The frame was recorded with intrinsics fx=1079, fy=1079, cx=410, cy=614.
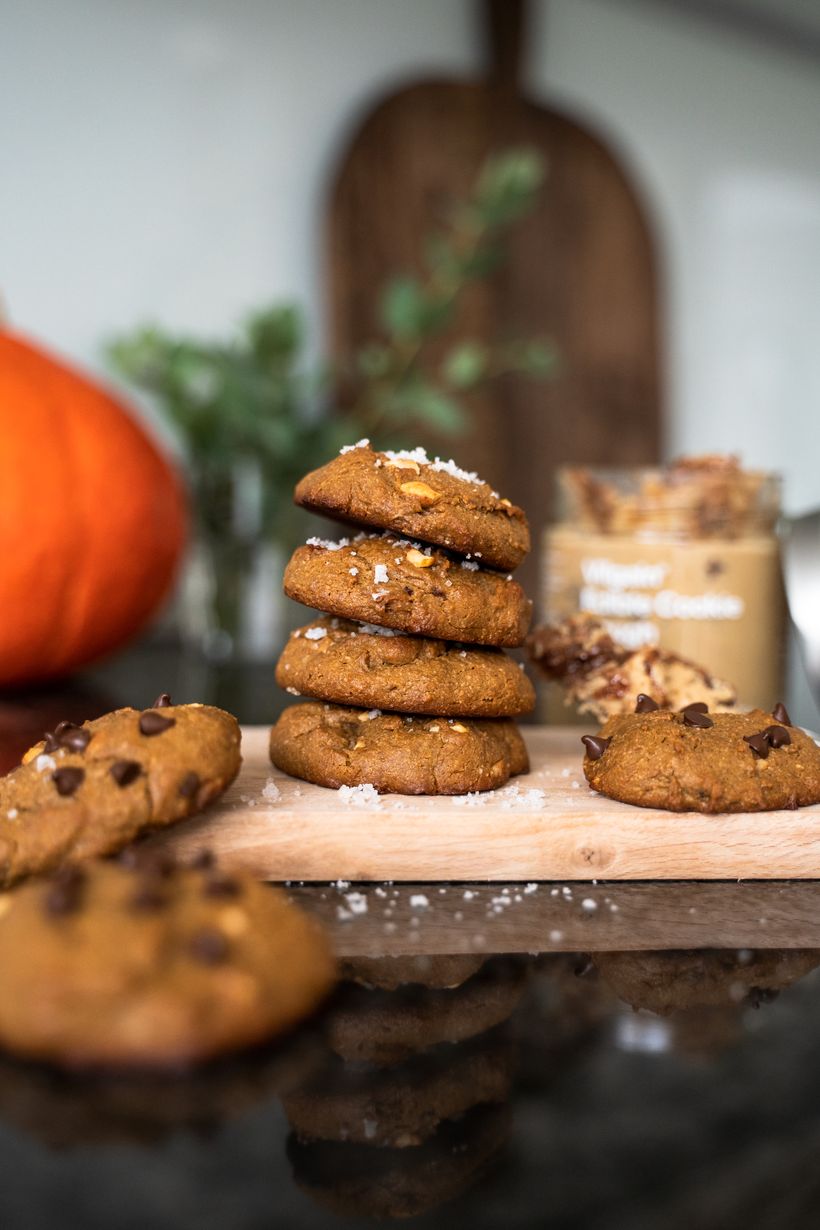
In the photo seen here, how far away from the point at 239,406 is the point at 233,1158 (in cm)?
175

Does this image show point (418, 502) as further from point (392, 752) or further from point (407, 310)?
point (407, 310)

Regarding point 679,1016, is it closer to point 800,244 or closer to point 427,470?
point 427,470

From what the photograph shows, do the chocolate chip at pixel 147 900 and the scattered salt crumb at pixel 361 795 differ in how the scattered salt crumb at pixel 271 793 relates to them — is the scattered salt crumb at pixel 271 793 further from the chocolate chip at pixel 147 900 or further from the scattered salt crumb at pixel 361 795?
the chocolate chip at pixel 147 900

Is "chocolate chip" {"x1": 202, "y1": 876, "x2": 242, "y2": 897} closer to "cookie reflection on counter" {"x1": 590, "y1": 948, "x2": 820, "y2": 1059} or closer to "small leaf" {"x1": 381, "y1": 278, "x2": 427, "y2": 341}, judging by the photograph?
"cookie reflection on counter" {"x1": 590, "y1": 948, "x2": 820, "y2": 1059}

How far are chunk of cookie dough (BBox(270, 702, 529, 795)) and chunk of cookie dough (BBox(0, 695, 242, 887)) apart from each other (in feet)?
0.49

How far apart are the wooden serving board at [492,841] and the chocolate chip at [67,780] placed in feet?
0.40

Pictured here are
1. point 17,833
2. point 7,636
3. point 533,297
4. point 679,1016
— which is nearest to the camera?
point 679,1016

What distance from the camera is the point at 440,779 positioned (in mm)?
1022

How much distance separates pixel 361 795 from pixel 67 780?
28cm

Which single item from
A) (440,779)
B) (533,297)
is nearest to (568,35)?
(533,297)

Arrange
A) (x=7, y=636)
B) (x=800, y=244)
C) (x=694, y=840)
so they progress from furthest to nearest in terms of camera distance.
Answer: (x=800, y=244) < (x=7, y=636) < (x=694, y=840)

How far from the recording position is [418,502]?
3.28ft

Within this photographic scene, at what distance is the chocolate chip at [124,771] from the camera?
83 cm

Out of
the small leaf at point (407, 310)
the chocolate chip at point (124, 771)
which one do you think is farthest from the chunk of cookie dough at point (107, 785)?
the small leaf at point (407, 310)
